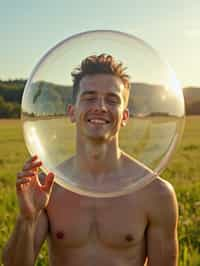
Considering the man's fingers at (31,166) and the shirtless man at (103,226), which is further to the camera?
the shirtless man at (103,226)

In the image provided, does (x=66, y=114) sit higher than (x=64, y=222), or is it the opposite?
(x=66, y=114)

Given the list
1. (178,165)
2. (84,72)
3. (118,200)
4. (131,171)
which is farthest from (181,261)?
(178,165)

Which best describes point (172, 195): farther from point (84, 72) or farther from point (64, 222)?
point (84, 72)

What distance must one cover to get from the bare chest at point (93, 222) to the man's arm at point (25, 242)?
9 centimetres

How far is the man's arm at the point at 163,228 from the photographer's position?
3.78m

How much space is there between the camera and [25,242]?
3.53m

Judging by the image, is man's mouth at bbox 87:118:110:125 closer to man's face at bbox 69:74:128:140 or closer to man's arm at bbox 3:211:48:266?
man's face at bbox 69:74:128:140

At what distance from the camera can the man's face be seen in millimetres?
3211

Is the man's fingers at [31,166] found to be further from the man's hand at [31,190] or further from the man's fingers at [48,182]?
the man's fingers at [48,182]

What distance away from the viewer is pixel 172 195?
12.5 ft

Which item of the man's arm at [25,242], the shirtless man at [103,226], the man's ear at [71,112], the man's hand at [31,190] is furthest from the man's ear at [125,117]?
the man's arm at [25,242]

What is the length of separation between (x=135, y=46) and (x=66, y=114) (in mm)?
483

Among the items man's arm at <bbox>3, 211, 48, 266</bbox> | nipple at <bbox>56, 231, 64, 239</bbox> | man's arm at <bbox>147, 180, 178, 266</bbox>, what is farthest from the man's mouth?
nipple at <bbox>56, 231, 64, 239</bbox>

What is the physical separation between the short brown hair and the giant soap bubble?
2cm
